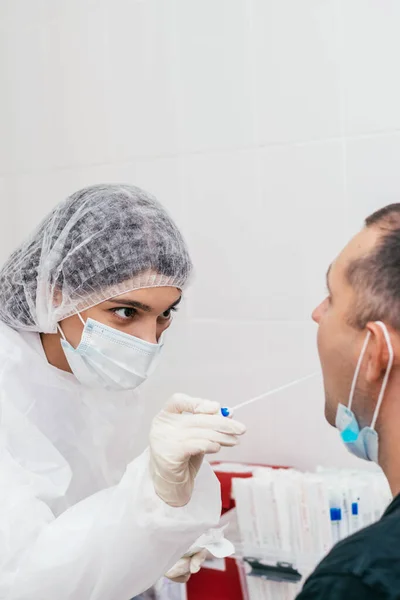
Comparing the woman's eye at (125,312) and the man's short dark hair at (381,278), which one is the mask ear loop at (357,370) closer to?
the man's short dark hair at (381,278)

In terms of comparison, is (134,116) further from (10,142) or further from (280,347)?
(280,347)

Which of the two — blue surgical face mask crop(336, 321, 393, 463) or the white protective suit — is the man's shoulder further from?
the white protective suit

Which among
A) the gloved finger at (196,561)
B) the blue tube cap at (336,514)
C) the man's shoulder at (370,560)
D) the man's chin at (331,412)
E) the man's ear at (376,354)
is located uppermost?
the man's ear at (376,354)

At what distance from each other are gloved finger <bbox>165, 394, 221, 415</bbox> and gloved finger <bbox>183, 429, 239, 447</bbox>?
45mm

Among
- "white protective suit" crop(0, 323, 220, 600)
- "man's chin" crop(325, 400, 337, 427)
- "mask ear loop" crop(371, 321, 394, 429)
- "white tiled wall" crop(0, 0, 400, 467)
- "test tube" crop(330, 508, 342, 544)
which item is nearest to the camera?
"mask ear loop" crop(371, 321, 394, 429)

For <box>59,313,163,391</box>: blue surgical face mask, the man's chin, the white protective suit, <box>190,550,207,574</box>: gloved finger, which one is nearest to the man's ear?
the man's chin

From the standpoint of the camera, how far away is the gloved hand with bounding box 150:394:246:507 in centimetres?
121

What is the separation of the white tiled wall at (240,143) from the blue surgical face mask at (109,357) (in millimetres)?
505

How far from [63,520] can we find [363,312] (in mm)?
696

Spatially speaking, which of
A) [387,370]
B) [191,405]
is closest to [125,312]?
[191,405]

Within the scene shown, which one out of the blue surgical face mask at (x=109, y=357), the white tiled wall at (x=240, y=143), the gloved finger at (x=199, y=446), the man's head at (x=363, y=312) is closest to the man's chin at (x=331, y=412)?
the man's head at (x=363, y=312)

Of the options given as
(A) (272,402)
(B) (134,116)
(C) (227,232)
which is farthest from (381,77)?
(A) (272,402)

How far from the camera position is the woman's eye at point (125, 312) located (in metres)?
1.49

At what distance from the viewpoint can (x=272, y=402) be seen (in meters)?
1.95
